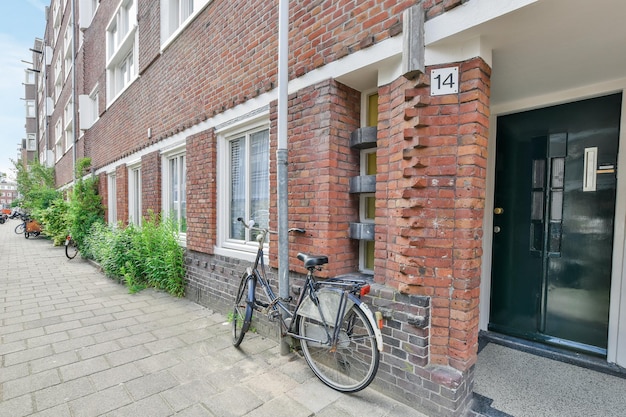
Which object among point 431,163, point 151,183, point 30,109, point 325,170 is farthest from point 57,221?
point 30,109

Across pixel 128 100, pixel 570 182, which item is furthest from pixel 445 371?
pixel 128 100

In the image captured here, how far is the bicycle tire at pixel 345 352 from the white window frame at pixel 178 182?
11.4 ft

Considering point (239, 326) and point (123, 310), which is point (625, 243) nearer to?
point (239, 326)

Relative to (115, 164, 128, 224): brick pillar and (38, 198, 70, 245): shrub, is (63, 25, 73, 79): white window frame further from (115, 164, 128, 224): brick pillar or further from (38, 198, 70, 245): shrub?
(115, 164, 128, 224): brick pillar

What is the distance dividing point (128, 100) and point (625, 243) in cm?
905

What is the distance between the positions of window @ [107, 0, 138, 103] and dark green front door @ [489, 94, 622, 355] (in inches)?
306

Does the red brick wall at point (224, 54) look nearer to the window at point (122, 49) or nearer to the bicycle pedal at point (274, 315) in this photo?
the window at point (122, 49)

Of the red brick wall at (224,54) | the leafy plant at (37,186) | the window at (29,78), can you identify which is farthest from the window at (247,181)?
the window at (29,78)

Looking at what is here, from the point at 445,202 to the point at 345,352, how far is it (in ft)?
5.01

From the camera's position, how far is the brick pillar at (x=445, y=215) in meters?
2.15

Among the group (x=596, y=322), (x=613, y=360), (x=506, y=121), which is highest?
(x=506, y=121)

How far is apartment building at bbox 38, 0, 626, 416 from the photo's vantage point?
2164 millimetres

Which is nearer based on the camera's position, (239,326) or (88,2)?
(239,326)

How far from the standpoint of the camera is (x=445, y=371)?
2189 millimetres
